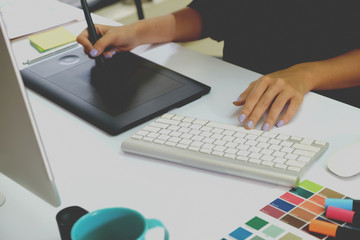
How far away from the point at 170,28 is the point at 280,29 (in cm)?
32

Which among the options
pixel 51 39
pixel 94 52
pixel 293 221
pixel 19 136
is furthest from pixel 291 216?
pixel 51 39

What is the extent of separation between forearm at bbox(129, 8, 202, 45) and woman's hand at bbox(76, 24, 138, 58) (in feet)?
0.08

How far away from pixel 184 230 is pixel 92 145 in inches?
11.9

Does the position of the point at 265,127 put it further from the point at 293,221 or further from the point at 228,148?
the point at 293,221

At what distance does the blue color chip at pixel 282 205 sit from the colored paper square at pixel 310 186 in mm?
52

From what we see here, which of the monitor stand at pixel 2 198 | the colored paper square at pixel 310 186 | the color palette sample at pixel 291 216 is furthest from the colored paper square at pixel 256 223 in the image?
the monitor stand at pixel 2 198

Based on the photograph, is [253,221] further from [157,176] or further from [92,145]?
[92,145]

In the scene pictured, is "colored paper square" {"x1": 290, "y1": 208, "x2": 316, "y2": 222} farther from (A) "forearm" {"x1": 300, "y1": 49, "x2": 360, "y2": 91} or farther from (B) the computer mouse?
(A) "forearm" {"x1": 300, "y1": 49, "x2": 360, "y2": 91}

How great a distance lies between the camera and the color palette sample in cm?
67

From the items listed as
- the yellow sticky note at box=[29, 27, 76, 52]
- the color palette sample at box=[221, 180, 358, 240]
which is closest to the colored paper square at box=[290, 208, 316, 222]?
the color palette sample at box=[221, 180, 358, 240]

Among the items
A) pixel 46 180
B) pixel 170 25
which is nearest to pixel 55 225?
pixel 46 180

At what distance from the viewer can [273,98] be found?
0.98 metres

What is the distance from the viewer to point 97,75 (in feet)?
3.67

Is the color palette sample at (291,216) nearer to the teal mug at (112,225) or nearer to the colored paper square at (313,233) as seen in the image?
the colored paper square at (313,233)
